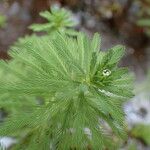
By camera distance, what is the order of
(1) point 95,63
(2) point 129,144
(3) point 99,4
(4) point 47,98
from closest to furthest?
(1) point 95,63 → (4) point 47,98 → (2) point 129,144 → (3) point 99,4

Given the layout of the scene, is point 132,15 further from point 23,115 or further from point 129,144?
point 23,115

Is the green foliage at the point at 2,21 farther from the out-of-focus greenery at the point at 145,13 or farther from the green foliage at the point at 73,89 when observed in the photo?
the green foliage at the point at 73,89

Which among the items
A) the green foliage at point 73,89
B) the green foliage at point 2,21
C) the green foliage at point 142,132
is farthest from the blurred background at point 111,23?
the green foliage at point 73,89

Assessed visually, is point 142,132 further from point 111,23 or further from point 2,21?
point 2,21

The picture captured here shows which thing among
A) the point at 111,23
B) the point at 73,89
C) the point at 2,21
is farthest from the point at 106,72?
the point at 111,23

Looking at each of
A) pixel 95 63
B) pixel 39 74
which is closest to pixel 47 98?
pixel 39 74

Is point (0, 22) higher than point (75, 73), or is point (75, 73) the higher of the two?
point (75, 73)
